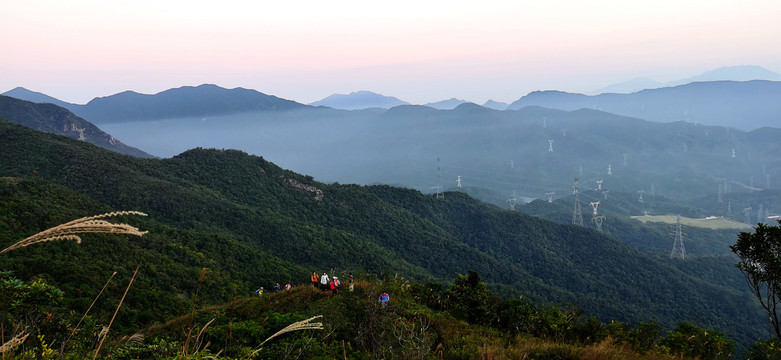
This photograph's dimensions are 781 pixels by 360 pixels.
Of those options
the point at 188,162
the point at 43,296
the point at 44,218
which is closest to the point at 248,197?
the point at 188,162

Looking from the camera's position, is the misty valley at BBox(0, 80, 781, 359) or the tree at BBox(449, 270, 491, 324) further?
the tree at BBox(449, 270, 491, 324)

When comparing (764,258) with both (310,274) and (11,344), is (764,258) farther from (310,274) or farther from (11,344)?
(310,274)

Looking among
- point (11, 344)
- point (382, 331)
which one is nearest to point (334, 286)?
point (382, 331)

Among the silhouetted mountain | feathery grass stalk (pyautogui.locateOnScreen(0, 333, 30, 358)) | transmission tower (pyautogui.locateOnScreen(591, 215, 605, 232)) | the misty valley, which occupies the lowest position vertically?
transmission tower (pyautogui.locateOnScreen(591, 215, 605, 232))

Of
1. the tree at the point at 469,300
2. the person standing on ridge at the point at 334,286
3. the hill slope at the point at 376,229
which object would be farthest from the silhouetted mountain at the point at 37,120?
the tree at the point at 469,300

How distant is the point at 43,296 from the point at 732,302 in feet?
429

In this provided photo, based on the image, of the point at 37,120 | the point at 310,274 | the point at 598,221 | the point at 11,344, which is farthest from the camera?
the point at 37,120

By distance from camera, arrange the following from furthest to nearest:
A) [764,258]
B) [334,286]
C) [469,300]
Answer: [469,300] < [334,286] < [764,258]

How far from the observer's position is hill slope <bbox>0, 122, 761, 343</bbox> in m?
64.9

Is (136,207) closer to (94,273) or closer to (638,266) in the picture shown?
Result: (94,273)

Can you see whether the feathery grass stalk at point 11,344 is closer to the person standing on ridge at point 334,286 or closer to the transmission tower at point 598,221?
the person standing on ridge at point 334,286

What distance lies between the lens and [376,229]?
9612 centimetres

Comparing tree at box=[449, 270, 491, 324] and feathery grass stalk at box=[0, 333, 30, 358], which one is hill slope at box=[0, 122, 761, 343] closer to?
tree at box=[449, 270, 491, 324]

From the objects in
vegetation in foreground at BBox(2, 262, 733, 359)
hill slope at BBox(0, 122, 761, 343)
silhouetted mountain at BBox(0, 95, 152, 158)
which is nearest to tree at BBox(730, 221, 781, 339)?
vegetation in foreground at BBox(2, 262, 733, 359)
